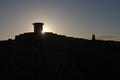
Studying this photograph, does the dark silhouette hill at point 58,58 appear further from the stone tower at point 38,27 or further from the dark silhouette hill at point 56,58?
the stone tower at point 38,27

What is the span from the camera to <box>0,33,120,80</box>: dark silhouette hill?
18.4 m

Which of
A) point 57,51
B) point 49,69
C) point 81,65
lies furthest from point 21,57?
point 81,65

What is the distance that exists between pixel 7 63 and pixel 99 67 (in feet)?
36.6

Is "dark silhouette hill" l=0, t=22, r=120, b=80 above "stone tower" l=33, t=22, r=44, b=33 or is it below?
below

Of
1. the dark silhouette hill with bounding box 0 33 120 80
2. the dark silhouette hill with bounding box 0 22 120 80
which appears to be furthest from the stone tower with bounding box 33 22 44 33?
the dark silhouette hill with bounding box 0 33 120 80

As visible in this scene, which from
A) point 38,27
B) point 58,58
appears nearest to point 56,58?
point 58,58

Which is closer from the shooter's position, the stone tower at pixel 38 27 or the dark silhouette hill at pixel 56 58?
the dark silhouette hill at pixel 56 58

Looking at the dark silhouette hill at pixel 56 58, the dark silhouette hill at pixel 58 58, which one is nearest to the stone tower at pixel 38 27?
the dark silhouette hill at pixel 56 58

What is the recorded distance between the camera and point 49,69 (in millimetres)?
19359

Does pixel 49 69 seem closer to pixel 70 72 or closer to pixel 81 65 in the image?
pixel 70 72

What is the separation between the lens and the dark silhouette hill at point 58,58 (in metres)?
18.4

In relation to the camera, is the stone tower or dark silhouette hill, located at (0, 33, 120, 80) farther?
the stone tower

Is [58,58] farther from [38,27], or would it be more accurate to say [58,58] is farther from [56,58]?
[38,27]

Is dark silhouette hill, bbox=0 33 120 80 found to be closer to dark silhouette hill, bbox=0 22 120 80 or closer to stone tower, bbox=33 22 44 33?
dark silhouette hill, bbox=0 22 120 80
